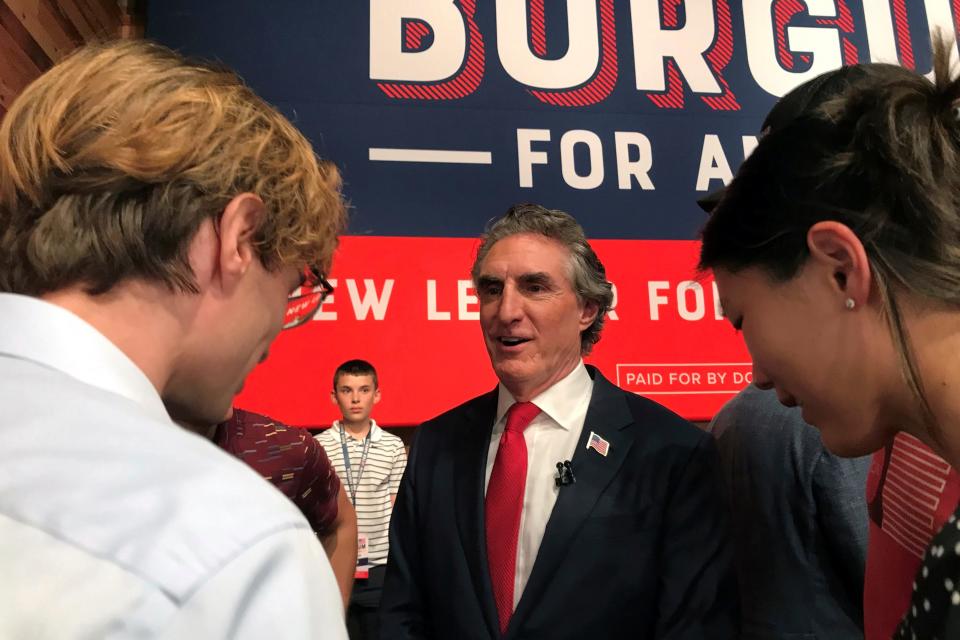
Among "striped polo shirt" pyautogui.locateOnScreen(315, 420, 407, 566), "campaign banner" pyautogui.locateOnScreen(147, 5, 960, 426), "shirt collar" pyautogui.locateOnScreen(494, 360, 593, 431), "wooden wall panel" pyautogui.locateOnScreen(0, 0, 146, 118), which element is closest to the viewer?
"shirt collar" pyautogui.locateOnScreen(494, 360, 593, 431)

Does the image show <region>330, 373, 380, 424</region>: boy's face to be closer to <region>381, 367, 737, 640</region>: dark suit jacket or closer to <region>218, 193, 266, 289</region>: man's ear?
<region>381, 367, 737, 640</region>: dark suit jacket

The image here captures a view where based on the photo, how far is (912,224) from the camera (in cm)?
83

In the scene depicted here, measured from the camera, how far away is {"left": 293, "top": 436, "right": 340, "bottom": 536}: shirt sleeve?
5.38 ft

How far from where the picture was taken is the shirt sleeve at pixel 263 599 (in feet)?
1.53

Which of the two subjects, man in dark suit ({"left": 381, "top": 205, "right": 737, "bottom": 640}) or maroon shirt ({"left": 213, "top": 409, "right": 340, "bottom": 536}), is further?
maroon shirt ({"left": 213, "top": 409, "right": 340, "bottom": 536})

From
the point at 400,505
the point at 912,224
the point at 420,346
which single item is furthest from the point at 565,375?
the point at 420,346

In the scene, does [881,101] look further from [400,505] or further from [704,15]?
[704,15]

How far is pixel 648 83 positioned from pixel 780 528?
3.40 meters

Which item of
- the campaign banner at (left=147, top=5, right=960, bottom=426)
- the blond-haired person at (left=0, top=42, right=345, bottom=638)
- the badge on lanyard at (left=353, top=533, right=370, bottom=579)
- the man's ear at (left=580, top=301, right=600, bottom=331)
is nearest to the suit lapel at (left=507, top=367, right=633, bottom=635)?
the man's ear at (left=580, top=301, right=600, bottom=331)

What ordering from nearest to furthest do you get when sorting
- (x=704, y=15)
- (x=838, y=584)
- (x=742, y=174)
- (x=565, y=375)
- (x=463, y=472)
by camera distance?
(x=742, y=174)
(x=838, y=584)
(x=463, y=472)
(x=565, y=375)
(x=704, y=15)

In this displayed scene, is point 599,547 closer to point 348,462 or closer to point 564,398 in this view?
point 564,398

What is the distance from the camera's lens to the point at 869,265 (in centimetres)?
86

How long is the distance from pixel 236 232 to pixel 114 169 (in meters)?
0.13

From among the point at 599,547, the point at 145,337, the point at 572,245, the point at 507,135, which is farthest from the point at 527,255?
the point at 507,135
